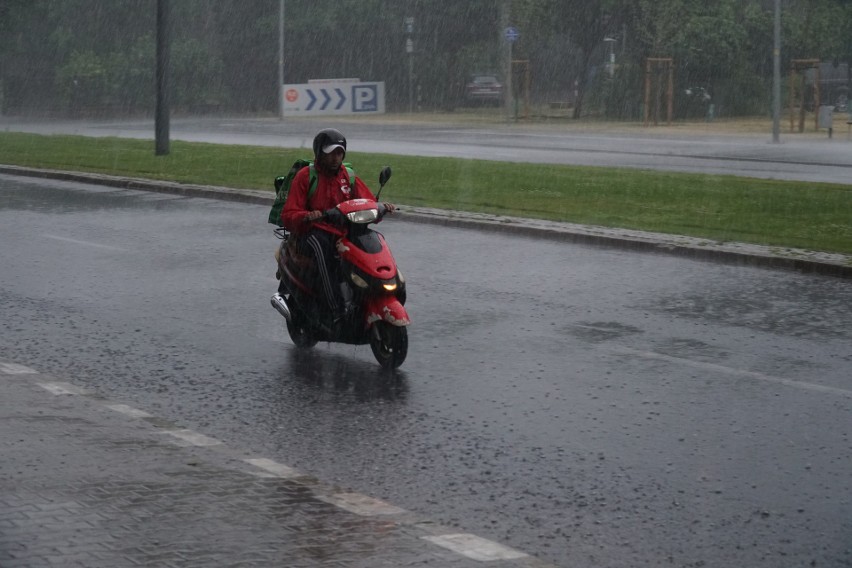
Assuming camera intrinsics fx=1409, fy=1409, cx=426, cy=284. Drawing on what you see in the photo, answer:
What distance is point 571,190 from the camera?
20.9 meters

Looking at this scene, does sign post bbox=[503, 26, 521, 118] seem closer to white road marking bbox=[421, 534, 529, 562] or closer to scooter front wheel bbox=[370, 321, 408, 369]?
scooter front wheel bbox=[370, 321, 408, 369]

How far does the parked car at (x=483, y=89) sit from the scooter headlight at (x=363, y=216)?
56436 millimetres

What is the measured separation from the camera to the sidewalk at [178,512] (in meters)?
5.30

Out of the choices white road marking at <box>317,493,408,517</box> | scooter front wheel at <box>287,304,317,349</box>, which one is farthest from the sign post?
white road marking at <box>317,493,408,517</box>

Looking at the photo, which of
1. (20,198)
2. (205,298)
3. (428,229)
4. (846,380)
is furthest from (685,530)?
(20,198)

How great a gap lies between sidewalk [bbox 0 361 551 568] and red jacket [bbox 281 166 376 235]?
218 cm

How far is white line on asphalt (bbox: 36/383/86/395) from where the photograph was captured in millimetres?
8266

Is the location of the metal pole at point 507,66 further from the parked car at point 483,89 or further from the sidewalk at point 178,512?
the sidewalk at point 178,512

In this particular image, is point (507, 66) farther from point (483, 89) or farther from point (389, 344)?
point (389, 344)

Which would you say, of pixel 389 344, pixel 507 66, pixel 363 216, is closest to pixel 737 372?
pixel 389 344

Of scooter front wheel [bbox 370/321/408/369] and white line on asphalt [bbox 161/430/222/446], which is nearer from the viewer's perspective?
white line on asphalt [bbox 161/430/222/446]

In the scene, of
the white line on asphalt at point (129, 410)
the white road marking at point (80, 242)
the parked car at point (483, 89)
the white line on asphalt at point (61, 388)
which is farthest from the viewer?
the parked car at point (483, 89)

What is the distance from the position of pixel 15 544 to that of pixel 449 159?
22.6 meters

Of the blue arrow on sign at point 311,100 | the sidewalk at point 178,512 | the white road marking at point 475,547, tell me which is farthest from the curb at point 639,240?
the blue arrow on sign at point 311,100
